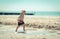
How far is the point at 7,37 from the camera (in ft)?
27.5

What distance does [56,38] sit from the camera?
8273 mm

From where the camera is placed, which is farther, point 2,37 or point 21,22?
point 21,22

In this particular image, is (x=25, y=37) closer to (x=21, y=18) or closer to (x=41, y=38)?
(x=41, y=38)

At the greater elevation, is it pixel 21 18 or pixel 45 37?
pixel 21 18

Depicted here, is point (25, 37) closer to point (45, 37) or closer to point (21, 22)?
point (45, 37)

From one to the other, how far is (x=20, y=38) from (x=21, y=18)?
1.84 meters

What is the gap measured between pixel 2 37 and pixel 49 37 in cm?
183

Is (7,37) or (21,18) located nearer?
(7,37)

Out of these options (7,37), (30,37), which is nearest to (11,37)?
(7,37)

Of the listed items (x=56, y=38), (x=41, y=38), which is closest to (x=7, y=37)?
(x=41, y=38)

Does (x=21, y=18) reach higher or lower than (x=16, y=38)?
higher

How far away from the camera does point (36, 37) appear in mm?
8422

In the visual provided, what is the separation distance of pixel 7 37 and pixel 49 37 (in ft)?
5.36

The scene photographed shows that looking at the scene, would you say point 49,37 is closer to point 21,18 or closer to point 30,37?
point 30,37
